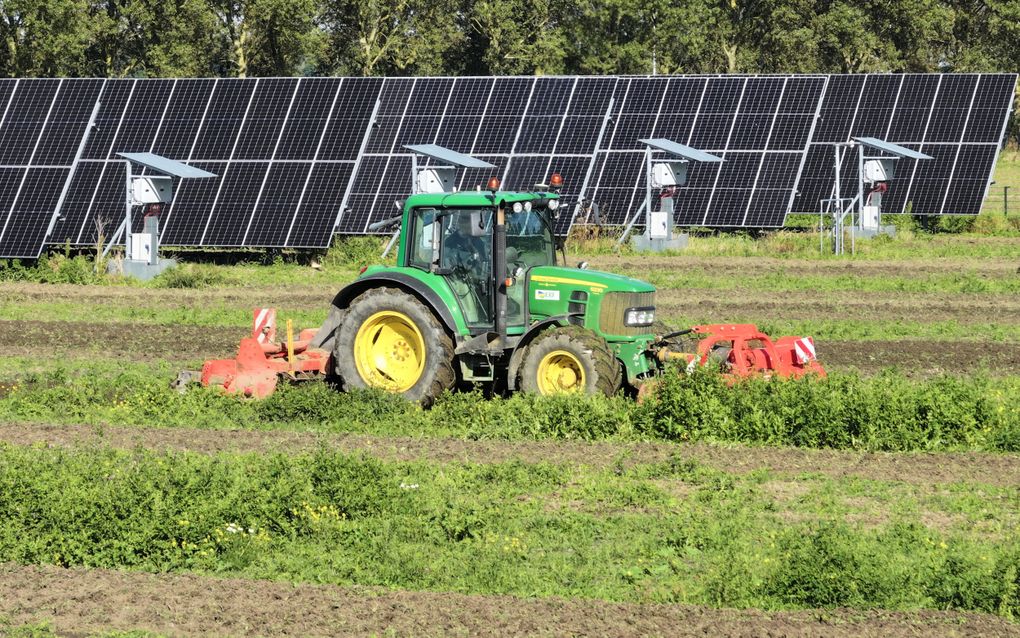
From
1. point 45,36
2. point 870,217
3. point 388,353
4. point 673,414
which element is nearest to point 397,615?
point 673,414

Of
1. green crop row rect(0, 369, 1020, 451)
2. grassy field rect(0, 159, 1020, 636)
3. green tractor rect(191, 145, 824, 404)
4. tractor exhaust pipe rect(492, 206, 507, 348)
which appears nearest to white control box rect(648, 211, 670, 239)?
grassy field rect(0, 159, 1020, 636)

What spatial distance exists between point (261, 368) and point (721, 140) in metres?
24.8

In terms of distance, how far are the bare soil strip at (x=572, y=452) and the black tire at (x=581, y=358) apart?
104 cm

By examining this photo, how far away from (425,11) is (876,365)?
50897 millimetres

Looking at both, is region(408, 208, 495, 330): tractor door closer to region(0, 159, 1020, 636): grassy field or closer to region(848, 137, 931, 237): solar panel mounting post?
region(0, 159, 1020, 636): grassy field

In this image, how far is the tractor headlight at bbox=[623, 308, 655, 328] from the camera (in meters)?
15.9

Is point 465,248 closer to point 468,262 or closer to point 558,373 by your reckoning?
point 468,262

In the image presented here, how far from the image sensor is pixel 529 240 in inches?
638

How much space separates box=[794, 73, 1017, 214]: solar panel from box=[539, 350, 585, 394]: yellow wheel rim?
26596 millimetres

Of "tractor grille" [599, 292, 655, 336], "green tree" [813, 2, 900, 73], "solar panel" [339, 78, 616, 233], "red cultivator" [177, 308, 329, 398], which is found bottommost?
"red cultivator" [177, 308, 329, 398]

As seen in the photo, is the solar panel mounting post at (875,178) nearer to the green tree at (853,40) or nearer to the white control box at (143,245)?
the white control box at (143,245)

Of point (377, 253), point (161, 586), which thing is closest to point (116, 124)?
point (377, 253)

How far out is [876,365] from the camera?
62.8 ft

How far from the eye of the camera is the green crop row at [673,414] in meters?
14.1
